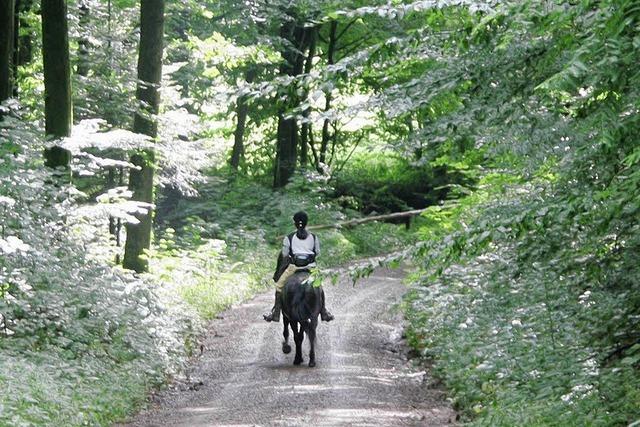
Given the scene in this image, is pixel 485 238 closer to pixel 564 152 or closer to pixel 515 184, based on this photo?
pixel 564 152

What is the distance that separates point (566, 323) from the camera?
9.08 m

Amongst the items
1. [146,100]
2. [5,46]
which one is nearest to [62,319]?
[5,46]

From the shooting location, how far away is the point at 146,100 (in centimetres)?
1794

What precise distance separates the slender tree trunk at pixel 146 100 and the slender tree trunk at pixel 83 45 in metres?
2.37

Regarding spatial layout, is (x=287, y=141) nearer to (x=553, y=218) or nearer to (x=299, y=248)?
(x=299, y=248)

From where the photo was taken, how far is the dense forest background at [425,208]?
5.87m

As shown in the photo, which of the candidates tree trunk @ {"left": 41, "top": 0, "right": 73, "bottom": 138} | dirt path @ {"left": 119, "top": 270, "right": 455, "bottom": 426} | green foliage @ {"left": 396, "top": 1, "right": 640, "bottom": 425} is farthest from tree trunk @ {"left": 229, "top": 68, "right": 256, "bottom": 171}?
green foliage @ {"left": 396, "top": 1, "right": 640, "bottom": 425}

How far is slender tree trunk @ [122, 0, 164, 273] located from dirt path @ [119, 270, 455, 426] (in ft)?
7.55

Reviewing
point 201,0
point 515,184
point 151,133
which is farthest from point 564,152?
point 201,0

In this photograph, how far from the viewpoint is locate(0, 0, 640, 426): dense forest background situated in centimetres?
587

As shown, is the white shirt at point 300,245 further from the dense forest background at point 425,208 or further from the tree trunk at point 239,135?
the tree trunk at point 239,135

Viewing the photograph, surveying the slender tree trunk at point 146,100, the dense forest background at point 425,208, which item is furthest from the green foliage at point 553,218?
the slender tree trunk at point 146,100

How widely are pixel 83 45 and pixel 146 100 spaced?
351 centimetres

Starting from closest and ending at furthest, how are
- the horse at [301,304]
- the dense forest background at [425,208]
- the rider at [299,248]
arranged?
1. the dense forest background at [425,208]
2. the horse at [301,304]
3. the rider at [299,248]
